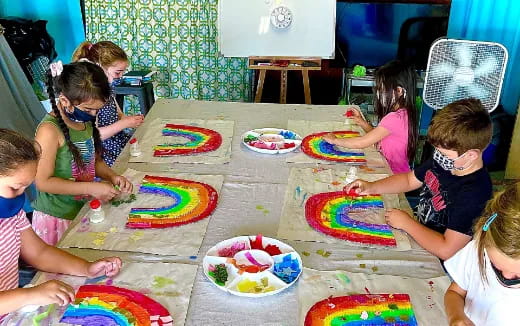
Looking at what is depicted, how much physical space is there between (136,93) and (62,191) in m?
1.87

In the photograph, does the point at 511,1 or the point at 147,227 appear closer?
the point at 147,227

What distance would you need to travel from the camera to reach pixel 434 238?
1.40 meters

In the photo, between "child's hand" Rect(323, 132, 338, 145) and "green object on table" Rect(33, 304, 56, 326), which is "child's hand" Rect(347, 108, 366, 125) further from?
"green object on table" Rect(33, 304, 56, 326)

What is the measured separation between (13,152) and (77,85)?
509 millimetres

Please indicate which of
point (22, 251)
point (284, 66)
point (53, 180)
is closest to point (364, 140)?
point (53, 180)

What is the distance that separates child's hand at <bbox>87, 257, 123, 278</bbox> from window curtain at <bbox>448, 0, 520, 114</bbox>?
3196mm

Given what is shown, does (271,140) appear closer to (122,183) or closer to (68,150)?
(122,183)

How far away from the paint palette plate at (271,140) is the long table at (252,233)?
3cm

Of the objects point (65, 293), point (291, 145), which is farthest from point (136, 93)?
point (65, 293)

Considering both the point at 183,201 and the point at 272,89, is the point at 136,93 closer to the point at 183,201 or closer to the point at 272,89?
the point at 272,89

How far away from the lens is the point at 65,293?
112 cm

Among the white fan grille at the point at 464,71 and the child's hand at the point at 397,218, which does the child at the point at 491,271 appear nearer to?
the child's hand at the point at 397,218

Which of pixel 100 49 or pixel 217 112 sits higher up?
pixel 100 49

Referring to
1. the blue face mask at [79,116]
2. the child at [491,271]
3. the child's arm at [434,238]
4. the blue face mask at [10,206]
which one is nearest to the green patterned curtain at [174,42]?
the blue face mask at [79,116]
